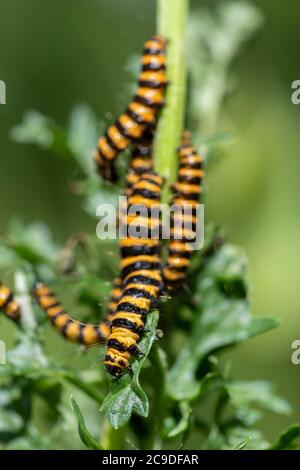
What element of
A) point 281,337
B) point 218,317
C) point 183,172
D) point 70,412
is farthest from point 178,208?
point 281,337

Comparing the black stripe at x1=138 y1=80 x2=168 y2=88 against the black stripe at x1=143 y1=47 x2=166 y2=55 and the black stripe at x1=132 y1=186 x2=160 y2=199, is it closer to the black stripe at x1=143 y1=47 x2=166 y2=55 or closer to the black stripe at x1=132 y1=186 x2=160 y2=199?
the black stripe at x1=143 y1=47 x2=166 y2=55

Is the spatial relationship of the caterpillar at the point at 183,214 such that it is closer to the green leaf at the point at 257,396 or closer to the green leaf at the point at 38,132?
the green leaf at the point at 257,396

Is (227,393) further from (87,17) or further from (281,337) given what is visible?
(87,17)

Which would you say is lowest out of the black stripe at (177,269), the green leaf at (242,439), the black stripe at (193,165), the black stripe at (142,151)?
the green leaf at (242,439)

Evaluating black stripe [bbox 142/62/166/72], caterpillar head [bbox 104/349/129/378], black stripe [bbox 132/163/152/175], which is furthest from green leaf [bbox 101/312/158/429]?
black stripe [bbox 142/62/166/72]

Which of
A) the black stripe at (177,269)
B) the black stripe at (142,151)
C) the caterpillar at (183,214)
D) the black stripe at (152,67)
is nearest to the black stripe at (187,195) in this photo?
the caterpillar at (183,214)

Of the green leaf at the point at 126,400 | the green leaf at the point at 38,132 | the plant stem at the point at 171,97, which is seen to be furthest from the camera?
the green leaf at the point at 38,132
